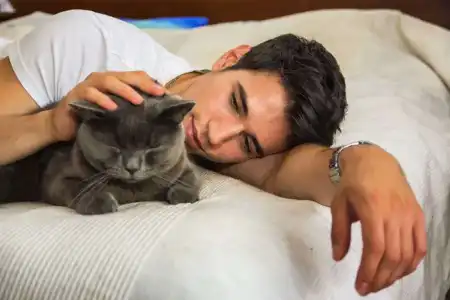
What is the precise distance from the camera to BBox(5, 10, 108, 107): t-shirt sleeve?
125cm

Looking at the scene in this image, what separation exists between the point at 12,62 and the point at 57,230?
0.51m

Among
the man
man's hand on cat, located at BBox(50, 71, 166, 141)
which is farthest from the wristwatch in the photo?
man's hand on cat, located at BBox(50, 71, 166, 141)

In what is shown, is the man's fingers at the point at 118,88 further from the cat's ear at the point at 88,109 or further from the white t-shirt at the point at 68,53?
the white t-shirt at the point at 68,53

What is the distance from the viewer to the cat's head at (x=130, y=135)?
0.94 meters

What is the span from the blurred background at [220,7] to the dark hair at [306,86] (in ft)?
3.25

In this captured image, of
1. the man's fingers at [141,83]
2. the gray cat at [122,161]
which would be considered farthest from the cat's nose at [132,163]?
the man's fingers at [141,83]

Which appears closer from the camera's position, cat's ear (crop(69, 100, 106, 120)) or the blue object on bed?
cat's ear (crop(69, 100, 106, 120))

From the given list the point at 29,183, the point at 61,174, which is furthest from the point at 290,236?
the point at 29,183

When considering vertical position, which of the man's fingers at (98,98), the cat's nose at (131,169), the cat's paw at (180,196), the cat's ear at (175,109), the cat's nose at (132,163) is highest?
the man's fingers at (98,98)

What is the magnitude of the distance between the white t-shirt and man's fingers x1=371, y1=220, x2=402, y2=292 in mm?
732

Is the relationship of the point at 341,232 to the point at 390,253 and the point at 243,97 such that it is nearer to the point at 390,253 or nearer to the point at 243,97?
the point at 390,253

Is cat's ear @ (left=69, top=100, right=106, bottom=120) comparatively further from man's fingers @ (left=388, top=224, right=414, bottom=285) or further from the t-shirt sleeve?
man's fingers @ (left=388, top=224, right=414, bottom=285)

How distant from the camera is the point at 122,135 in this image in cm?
94

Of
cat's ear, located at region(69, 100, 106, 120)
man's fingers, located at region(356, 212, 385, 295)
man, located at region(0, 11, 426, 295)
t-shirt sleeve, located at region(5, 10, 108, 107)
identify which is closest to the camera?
man's fingers, located at region(356, 212, 385, 295)
